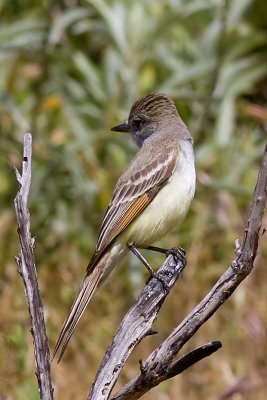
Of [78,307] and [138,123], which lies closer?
[78,307]

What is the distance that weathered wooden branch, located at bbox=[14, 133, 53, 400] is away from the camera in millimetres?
3150

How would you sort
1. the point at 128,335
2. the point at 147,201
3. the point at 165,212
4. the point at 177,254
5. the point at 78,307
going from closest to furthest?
1. the point at 128,335
2. the point at 78,307
3. the point at 177,254
4. the point at 165,212
5. the point at 147,201

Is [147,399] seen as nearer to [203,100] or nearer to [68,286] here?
[68,286]

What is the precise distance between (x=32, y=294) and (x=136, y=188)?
70.1 inches

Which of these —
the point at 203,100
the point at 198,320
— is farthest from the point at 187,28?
the point at 198,320

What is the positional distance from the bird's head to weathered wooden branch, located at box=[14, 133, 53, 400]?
2281mm

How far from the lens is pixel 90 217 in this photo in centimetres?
711

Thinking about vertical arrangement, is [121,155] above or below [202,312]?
above

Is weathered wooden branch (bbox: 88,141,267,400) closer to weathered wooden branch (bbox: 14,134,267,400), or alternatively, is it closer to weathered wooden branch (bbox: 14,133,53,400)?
weathered wooden branch (bbox: 14,134,267,400)

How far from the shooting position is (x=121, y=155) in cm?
713

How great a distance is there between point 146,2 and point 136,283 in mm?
2491

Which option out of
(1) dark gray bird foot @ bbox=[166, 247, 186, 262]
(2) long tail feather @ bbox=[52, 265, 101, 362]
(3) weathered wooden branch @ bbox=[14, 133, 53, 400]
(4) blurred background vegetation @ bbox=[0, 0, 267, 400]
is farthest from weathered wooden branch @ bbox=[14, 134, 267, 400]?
(4) blurred background vegetation @ bbox=[0, 0, 267, 400]

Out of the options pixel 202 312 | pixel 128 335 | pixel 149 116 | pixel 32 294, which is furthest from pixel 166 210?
pixel 32 294

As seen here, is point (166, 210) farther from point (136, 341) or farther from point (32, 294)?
point (32, 294)
